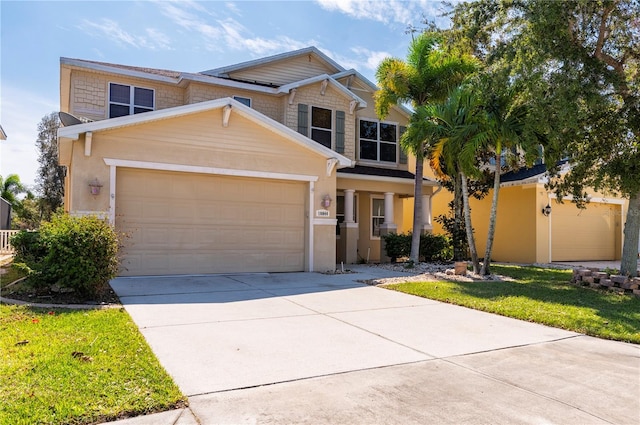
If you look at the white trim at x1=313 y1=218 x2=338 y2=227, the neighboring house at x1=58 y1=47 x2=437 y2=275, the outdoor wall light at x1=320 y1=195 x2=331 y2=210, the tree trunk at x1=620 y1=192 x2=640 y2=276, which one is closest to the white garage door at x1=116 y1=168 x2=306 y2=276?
the neighboring house at x1=58 y1=47 x2=437 y2=275

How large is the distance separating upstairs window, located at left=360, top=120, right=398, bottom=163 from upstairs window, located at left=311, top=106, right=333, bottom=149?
167 cm

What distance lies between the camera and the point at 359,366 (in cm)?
469

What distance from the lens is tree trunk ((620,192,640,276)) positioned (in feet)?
34.3

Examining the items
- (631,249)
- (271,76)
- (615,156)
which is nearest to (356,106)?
(271,76)

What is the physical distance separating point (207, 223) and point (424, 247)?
8334 millimetres

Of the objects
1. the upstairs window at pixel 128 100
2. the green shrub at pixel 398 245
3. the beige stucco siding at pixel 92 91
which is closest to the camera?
the beige stucco siding at pixel 92 91

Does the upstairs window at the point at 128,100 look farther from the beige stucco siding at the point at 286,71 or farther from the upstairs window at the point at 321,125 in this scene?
the upstairs window at the point at 321,125

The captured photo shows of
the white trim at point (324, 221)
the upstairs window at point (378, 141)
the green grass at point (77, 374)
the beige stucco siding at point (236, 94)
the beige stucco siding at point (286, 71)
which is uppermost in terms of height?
the beige stucco siding at point (286, 71)

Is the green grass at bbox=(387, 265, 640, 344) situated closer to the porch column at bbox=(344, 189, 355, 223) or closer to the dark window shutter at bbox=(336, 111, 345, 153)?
the porch column at bbox=(344, 189, 355, 223)

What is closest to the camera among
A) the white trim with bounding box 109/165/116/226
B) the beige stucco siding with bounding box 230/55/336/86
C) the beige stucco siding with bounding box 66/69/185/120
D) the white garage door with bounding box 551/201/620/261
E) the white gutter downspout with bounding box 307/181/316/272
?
the white trim with bounding box 109/165/116/226

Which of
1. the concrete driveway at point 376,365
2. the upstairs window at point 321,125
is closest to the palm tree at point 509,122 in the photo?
the concrete driveway at point 376,365

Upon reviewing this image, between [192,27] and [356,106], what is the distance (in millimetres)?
7834

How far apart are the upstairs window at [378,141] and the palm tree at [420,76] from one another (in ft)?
10.8

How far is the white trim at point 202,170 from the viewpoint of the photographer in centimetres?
1066
